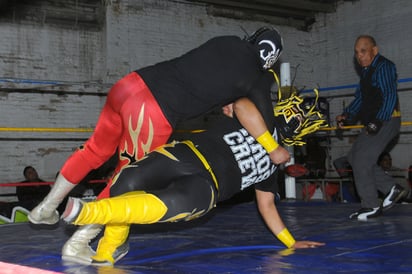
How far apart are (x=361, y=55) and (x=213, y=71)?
175 centimetres

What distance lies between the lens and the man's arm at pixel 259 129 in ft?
6.28

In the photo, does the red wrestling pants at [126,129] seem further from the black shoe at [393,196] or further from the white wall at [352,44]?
the white wall at [352,44]

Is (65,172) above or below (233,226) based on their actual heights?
above

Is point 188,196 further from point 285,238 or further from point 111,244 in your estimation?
point 285,238

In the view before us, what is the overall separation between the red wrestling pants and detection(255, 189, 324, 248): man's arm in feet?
1.49

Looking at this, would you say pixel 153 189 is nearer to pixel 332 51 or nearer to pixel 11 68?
pixel 11 68

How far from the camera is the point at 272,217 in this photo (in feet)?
7.16

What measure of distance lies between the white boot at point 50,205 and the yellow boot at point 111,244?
0.92 ft

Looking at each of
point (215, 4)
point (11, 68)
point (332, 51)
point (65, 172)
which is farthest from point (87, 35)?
point (65, 172)

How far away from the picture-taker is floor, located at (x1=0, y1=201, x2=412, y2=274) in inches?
73.1

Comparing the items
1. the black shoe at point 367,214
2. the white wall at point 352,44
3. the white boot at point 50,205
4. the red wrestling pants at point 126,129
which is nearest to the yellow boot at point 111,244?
Answer: the red wrestling pants at point 126,129

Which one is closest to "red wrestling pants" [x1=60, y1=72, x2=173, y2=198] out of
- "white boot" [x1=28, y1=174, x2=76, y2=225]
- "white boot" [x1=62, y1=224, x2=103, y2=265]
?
"white boot" [x1=28, y1=174, x2=76, y2=225]

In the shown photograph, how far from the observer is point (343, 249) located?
7.19 ft

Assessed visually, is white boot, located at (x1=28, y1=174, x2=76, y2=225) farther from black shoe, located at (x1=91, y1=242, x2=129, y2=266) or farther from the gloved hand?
the gloved hand
